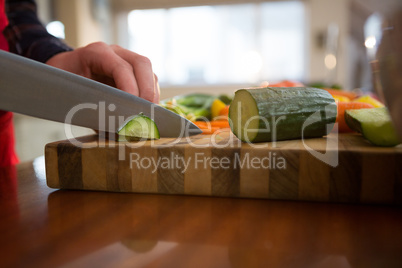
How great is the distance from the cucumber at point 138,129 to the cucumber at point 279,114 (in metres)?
0.21

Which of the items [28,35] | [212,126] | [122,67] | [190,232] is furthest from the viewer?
[28,35]

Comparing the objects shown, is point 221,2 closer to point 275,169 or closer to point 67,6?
point 67,6

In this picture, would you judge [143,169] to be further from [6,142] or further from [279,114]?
[6,142]

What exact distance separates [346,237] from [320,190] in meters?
0.21

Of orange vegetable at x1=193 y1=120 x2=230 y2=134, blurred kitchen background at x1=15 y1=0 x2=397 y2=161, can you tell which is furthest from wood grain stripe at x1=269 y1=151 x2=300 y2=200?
blurred kitchen background at x1=15 y1=0 x2=397 y2=161

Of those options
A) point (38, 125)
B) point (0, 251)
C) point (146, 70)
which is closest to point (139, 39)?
point (38, 125)

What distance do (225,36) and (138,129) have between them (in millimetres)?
8148

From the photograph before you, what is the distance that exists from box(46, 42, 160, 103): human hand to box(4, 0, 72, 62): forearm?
0.19 meters

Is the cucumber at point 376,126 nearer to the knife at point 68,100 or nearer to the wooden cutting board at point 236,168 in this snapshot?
the wooden cutting board at point 236,168

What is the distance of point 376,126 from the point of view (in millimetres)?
795

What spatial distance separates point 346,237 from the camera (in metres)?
0.54

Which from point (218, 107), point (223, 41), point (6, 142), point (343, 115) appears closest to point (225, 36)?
point (223, 41)

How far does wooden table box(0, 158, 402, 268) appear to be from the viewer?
1.56 feet

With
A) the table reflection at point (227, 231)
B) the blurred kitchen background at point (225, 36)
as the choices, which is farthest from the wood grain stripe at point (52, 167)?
the blurred kitchen background at point (225, 36)
